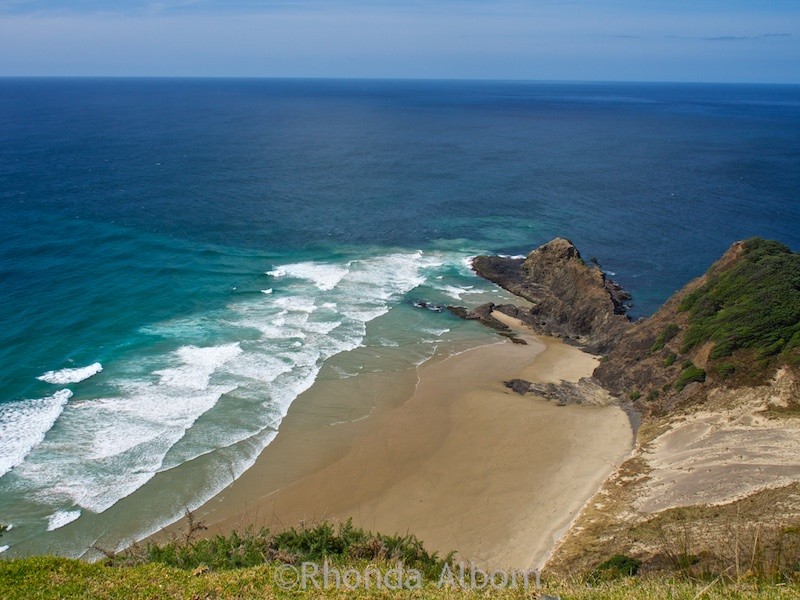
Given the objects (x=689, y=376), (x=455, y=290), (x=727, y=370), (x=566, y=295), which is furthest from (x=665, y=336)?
(x=455, y=290)

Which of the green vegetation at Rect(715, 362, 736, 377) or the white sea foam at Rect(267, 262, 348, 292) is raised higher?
the green vegetation at Rect(715, 362, 736, 377)

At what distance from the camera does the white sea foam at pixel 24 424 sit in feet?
97.6

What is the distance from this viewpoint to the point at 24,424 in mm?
31953

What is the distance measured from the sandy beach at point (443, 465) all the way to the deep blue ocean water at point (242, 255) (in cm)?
222

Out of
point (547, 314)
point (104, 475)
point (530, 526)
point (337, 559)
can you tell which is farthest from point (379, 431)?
point (547, 314)

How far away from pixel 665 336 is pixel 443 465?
17073mm

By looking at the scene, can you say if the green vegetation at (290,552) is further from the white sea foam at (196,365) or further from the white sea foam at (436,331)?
the white sea foam at (436,331)

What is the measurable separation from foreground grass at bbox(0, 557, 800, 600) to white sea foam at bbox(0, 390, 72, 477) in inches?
701

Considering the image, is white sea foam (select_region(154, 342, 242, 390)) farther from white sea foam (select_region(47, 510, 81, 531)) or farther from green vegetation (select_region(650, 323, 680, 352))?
green vegetation (select_region(650, 323, 680, 352))

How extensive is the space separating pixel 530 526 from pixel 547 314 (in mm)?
26187

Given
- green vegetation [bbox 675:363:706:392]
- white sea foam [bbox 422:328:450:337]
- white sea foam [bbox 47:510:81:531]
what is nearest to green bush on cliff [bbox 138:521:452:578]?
white sea foam [bbox 47:510:81:531]

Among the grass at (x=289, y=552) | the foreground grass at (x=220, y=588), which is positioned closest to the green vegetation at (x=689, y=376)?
the grass at (x=289, y=552)

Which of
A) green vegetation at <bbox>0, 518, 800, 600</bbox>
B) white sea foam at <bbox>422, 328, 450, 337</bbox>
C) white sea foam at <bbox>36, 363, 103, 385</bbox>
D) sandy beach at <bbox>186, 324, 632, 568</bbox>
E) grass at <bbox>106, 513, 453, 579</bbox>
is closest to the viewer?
green vegetation at <bbox>0, 518, 800, 600</bbox>

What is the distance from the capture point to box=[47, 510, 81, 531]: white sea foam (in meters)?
25.6
